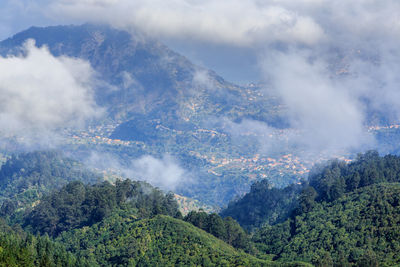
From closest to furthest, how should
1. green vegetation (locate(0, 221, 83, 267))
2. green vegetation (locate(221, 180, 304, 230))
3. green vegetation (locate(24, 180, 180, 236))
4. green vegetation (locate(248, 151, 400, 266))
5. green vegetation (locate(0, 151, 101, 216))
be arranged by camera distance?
green vegetation (locate(0, 221, 83, 267)), green vegetation (locate(248, 151, 400, 266)), green vegetation (locate(24, 180, 180, 236)), green vegetation (locate(221, 180, 304, 230)), green vegetation (locate(0, 151, 101, 216))

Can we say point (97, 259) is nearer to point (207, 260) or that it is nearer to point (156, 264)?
point (156, 264)

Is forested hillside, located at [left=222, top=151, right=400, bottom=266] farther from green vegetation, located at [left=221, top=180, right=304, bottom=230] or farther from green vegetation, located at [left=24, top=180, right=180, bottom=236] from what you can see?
green vegetation, located at [left=24, top=180, right=180, bottom=236]

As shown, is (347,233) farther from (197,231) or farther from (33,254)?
(33,254)

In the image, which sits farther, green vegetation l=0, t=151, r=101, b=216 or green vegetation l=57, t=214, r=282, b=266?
green vegetation l=0, t=151, r=101, b=216

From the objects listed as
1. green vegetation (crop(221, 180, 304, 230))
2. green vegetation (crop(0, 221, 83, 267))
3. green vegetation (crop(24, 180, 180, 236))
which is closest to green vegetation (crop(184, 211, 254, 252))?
green vegetation (crop(24, 180, 180, 236))

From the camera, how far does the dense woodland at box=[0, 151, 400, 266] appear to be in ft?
245

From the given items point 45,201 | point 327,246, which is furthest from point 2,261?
point 45,201

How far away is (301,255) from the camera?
8225 cm

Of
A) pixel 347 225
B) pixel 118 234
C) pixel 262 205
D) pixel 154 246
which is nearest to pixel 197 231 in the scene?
pixel 154 246

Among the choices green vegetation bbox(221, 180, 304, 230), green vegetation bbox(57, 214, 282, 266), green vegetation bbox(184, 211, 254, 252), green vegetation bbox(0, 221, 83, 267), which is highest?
green vegetation bbox(221, 180, 304, 230)

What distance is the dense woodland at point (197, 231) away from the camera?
74812 millimetres

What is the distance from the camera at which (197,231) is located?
280 ft

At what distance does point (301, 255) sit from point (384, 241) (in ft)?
43.1

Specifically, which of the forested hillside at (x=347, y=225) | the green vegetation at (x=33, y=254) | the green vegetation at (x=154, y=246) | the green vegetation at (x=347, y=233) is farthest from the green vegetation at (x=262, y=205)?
the green vegetation at (x=33, y=254)
